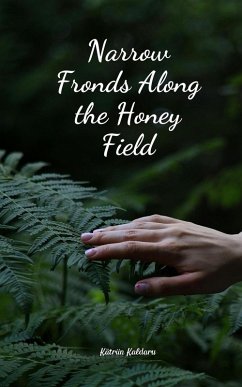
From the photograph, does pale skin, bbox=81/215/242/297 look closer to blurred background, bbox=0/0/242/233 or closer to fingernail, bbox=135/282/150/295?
fingernail, bbox=135/282/150/295

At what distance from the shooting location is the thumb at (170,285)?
0.92 m

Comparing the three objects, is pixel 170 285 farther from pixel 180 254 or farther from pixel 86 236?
pixel 86 236

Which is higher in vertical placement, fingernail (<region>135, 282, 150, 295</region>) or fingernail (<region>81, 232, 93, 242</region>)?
fingernail (<region>81, 232, 93, 242</region>)

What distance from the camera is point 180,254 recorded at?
3.05ft

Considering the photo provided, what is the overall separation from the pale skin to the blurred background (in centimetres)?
278

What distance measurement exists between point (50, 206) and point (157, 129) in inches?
129

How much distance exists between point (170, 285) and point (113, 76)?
354cm

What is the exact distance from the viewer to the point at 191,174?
4.54 meters

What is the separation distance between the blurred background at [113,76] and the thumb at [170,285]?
2803mm

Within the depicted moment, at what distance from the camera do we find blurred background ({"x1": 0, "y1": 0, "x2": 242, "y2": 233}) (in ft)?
13.1

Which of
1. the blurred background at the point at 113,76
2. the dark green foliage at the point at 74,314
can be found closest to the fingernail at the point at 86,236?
the dark green foliage at the point at 74,314

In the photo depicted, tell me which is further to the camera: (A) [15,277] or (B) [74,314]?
(B) [74,314]

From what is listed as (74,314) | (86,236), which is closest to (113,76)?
(74,314)

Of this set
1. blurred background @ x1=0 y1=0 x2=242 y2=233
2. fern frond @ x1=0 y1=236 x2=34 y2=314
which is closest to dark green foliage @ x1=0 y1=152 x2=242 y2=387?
fern frond @ x1=0 y1=236 x2=34 y2=314
